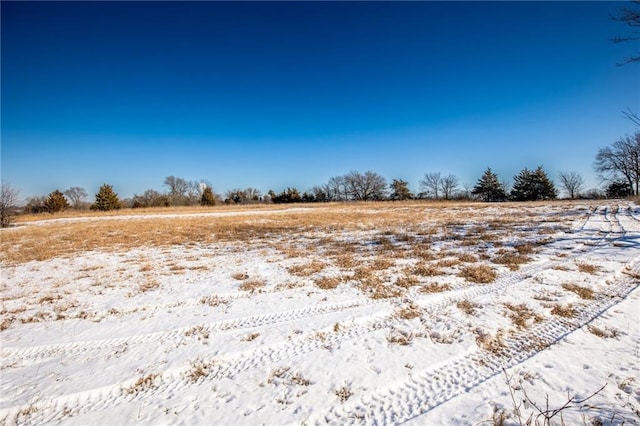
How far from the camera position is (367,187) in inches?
3127

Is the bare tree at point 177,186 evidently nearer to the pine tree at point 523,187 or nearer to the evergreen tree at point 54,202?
the evergreen tree at point 54,202

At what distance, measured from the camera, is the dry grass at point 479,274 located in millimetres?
5730

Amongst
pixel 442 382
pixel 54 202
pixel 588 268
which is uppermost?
pixel 54 202

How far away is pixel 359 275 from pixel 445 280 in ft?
6.27

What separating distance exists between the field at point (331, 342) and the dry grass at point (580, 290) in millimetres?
30

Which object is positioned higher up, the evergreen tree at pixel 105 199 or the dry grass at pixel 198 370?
the evergreen tree at pixel 105 199

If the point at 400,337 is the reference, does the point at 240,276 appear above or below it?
above

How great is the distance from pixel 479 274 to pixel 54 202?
165 feet

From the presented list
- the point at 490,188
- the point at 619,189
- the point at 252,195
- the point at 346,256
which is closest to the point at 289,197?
the point at 252,195

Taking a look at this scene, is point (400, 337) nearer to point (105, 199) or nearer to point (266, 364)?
point (266, 364)

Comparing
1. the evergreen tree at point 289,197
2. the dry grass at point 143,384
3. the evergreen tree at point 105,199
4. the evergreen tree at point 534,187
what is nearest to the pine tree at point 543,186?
the evergreen tree at point 534,187

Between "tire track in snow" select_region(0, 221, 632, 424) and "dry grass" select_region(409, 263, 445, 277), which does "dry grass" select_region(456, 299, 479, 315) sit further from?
"dry grass" select_region(409, 263, 445, 277)

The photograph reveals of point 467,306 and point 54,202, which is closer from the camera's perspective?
point 467,306

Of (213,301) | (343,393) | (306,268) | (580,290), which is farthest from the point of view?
(306,268)
